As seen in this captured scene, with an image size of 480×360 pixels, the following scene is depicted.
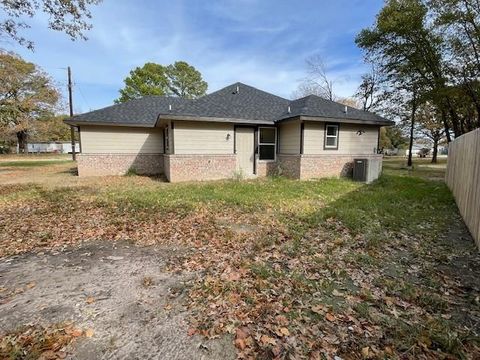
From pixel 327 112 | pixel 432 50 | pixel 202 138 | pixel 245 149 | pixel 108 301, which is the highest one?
pixel 432 50

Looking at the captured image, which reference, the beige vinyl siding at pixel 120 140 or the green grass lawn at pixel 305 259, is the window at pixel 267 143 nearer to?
the green grass lawn at pixel 305 259

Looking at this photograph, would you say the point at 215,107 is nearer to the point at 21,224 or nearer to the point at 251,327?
the point at 21,224

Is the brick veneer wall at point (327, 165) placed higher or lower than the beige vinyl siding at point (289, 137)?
lower

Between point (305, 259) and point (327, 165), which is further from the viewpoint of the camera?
point (327, 165)

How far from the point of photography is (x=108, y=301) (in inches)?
115

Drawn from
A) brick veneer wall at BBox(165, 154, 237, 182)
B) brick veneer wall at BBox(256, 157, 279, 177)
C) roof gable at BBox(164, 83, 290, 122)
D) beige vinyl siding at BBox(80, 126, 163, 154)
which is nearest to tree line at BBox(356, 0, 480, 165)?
roof gable at BBox(164, 83, 290, 122)

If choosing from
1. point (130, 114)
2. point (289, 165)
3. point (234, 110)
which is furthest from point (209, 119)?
point (130, 114)

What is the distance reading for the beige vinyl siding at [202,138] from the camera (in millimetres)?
11397

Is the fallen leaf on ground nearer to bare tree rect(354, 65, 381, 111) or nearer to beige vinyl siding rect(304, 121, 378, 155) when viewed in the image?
beige vinyl siding rect(304, 121, 378, 155)

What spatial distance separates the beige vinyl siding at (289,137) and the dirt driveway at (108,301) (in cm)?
925

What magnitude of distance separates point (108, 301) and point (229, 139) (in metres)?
9.96

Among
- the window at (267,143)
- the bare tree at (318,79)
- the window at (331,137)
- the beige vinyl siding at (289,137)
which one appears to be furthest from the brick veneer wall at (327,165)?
the bare tree at (318,79)

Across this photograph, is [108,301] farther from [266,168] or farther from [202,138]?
[266,168]

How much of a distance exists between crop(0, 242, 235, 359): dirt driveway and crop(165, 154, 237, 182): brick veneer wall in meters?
7.28
